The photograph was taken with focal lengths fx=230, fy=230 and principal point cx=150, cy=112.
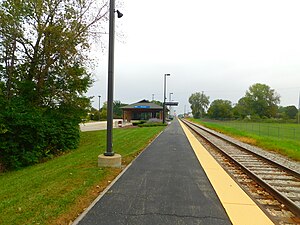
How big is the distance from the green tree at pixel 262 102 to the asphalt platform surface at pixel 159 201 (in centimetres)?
11265

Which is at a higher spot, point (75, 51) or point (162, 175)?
point (75, 51)

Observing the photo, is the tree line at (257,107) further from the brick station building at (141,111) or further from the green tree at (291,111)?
the brick station building at (141,111)

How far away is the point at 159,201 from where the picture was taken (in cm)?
486

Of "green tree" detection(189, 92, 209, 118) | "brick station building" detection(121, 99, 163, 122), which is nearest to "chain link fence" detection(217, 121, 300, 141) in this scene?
"brick station building" detection(121, 99, 163, 122)

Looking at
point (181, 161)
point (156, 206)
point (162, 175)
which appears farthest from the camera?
point (181, 161)

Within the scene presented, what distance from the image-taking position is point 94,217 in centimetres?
406

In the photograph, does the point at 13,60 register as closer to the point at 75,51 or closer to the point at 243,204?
the point at 75,51

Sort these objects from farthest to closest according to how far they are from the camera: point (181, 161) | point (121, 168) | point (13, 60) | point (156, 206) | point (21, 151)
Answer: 1. point (13, 60)
2. point (21, 151)
3. point (181, 161)
4. point (121, 168)
5. point (156, 206)

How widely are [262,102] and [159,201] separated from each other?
116081mm

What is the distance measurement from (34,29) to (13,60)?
2.41 meters

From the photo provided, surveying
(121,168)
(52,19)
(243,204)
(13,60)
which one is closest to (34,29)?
(52,19)

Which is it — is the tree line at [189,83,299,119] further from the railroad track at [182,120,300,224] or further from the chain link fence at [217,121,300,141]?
the railroad track at [182,120,300,224]

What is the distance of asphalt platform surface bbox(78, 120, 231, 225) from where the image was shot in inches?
158

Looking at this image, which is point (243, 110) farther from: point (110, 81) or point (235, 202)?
point (235, 202)
